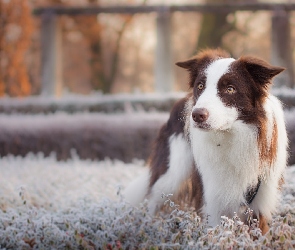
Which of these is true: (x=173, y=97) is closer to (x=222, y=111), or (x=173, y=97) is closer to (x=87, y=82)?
(x=222, y=111)

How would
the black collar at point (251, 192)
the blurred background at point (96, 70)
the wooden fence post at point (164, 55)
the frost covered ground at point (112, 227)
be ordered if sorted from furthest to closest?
the wooden fence post at point (164, 55) → the blurred background at point (96, 70) → the black collar at point (251, 192) → the frost covered ground at point (112, 227)

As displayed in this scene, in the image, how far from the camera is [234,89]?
3.19 meters

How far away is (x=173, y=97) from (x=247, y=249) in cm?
652

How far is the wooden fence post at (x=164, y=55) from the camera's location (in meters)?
10.9

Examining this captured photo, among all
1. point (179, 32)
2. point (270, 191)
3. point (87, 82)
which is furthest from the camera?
point (87, 82)

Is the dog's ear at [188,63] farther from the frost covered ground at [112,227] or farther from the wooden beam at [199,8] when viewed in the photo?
the wooden beam at [199,8]

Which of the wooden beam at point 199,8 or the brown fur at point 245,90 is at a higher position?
the wooden beam at point 199,8

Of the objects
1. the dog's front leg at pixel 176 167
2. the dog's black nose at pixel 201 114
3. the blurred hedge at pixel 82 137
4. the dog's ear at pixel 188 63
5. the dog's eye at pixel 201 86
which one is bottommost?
the blurred hedge at pixel 82 137

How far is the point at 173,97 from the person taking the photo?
369 inches

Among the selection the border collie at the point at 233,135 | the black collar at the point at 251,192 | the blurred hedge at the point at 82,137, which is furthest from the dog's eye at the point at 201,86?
the blurred hedge at the point at 82,137

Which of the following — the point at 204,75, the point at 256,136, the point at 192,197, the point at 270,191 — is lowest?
the point at 192,197

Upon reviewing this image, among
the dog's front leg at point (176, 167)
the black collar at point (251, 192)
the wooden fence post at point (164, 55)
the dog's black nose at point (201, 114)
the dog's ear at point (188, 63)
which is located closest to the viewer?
the dog's black nose at point (201, 114)

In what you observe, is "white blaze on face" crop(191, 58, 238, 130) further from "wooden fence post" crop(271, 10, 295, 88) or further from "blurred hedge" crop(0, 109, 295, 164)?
"wooden fence post" crop(271, 10, 295, 88)

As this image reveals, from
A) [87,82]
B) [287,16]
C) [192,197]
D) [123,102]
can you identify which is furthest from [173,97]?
[87,82]
